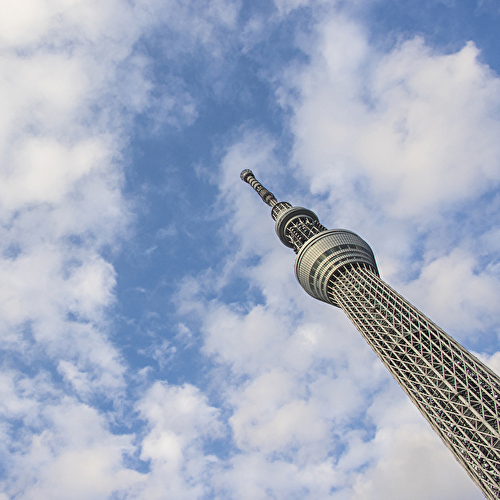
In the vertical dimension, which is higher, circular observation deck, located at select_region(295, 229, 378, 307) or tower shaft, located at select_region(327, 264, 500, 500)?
circular observation deck, located at select_region(295, 229, 378, 307)

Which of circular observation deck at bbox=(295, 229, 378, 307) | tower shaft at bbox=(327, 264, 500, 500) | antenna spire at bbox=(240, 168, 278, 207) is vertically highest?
antenna spire at bbox=(240, 168, 278, 207)

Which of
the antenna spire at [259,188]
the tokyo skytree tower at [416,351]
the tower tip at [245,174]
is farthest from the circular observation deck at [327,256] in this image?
the tower tip at [245,174]

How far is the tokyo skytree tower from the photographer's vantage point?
4759cm

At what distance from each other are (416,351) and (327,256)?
3206 cm

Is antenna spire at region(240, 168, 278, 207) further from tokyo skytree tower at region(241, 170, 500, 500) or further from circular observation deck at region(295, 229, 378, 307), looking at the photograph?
circular observation deck at region(295, 229, 378, 307)

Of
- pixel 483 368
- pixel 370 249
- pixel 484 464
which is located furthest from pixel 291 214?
pixel 484 464

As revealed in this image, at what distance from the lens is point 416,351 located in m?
61.4

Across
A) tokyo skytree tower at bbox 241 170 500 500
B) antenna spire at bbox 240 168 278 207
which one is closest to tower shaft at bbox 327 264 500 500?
tokyo skytree tower at bbox 241 170 500 500

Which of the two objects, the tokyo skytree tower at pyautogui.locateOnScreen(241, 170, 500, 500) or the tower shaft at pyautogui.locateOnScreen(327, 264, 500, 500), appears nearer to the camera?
the tower shaft at pyautogui.locateOnScreen(327, 264, 500, 500)

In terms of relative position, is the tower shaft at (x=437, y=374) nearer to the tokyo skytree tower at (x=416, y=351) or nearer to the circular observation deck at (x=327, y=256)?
the tokyo skytree tower at (x=416, y=351)

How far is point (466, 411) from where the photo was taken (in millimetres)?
50750

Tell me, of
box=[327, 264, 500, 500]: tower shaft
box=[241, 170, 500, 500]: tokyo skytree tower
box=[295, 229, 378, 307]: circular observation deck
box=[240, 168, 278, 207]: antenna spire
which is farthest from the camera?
box=[240, 168, 278, 207]: antenna spire

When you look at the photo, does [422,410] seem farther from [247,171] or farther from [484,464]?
[247,171]

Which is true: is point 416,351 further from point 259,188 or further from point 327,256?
point 259,188
